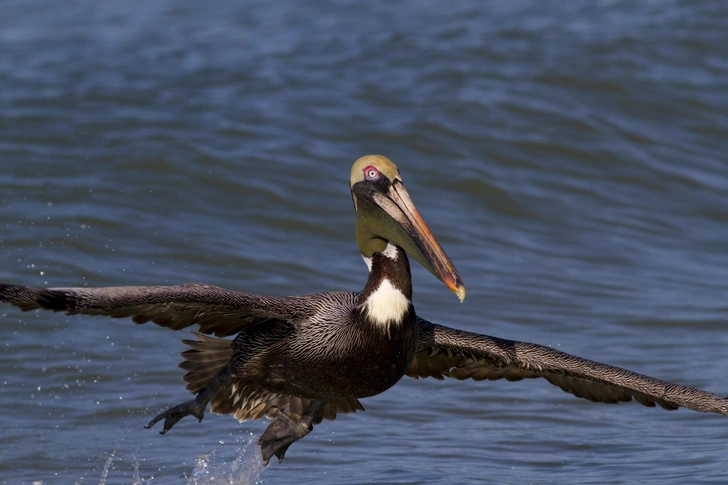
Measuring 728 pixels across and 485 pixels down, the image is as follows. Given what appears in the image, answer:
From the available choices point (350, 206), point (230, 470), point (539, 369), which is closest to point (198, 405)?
point (230, 470)

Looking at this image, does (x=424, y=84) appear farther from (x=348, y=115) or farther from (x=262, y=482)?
(x=262, y=482)

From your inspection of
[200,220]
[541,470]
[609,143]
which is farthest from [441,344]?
[609,143]

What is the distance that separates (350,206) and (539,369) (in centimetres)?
482

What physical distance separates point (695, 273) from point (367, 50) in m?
6.19

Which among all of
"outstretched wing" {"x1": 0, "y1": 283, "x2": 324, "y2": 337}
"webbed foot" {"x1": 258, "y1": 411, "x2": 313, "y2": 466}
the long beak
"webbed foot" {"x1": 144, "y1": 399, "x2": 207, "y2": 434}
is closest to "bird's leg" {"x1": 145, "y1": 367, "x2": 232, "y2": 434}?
"webbed foot" {"x1": 144, "y1": 399, "x2": 207, "y2": 434}

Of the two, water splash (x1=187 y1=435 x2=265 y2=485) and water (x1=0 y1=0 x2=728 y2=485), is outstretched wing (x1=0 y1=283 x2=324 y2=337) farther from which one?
water (x1=0 y1=0 x2=728 y2=485)

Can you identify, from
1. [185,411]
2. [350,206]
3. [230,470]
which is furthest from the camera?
[350,206]

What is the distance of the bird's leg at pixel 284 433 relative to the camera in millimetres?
5941

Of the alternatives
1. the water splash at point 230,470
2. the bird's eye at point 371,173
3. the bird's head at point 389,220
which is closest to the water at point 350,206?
the water splash at point 230,470

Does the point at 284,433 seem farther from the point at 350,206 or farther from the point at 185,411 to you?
the point at 350,206

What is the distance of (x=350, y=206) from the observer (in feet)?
34.8

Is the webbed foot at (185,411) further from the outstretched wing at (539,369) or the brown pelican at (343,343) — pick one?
the outstretched wing at (539,369)

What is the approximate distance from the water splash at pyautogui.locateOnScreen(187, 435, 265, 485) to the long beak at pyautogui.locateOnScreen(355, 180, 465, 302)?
1.71 m

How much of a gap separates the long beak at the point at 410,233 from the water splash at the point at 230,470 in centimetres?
171
